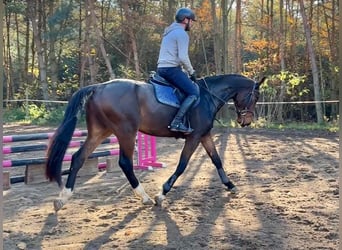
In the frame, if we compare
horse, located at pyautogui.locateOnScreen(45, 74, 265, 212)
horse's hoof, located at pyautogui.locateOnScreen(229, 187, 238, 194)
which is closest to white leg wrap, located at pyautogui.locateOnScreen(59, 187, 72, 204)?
horse, located at pyautogui.locateOnScreen(45, 74, 265, 212)

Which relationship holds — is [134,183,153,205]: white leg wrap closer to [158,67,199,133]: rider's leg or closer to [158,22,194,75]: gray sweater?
[158,67,199,133]: rider's leg

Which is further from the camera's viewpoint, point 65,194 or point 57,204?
point 65,194

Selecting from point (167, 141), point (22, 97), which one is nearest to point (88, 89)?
point (167, 141)

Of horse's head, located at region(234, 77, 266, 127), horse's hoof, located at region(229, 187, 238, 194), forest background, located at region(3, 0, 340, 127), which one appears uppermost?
forest background, located at region(3, 0, 340, 127)

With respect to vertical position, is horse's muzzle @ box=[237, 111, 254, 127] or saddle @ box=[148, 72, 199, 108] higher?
saddle @ box=[148, 72, 199, 108]

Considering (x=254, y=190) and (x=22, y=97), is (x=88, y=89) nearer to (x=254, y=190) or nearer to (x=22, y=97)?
(x=254, y=190)

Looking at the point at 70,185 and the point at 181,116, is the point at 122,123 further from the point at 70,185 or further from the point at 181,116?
the point at 70,185

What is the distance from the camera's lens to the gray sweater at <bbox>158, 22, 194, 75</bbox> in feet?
14.9

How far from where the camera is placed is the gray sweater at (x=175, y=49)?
4555 millimetres

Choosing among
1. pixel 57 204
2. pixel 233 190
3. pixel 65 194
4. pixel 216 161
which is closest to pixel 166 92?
pixel 216 161

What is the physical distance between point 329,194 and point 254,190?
785 millimetres

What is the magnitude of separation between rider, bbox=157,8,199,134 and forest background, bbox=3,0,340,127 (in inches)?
344

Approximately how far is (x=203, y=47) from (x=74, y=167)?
45.8 ft

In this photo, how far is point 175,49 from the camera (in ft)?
15.2
